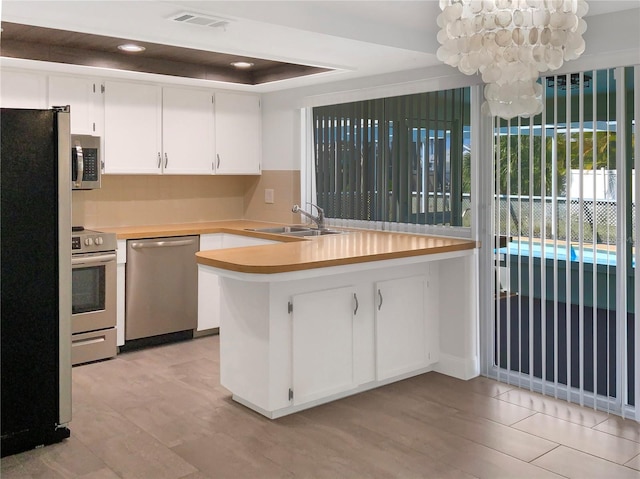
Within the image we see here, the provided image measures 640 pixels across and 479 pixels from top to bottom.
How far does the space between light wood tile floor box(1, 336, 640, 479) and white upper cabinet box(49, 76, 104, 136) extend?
1911 millimetres

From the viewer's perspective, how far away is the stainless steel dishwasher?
490 centimetres

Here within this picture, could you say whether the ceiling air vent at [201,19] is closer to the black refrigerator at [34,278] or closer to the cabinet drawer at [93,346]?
the black refrigerator at [34,278]

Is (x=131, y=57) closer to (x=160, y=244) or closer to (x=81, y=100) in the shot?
(x=81, y=100)

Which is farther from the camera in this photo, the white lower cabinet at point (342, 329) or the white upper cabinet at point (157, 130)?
the white upper cabinet at point (157, 130)

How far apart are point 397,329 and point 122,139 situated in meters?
2.66

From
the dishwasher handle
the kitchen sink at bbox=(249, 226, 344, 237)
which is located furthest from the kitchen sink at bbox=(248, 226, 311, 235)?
the dishwasher handle

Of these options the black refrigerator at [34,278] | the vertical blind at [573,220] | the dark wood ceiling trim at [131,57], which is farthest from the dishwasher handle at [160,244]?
the vertical blind at [573,220]

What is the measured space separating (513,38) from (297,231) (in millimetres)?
3516

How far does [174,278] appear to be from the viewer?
16.8ft

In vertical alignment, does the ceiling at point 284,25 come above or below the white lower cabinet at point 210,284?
above

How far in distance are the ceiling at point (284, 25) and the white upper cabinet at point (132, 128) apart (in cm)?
63

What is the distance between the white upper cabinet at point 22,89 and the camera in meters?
4.48

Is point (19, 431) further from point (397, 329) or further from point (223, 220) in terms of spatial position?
point (223, 220)

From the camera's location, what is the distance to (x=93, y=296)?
4652 mm
